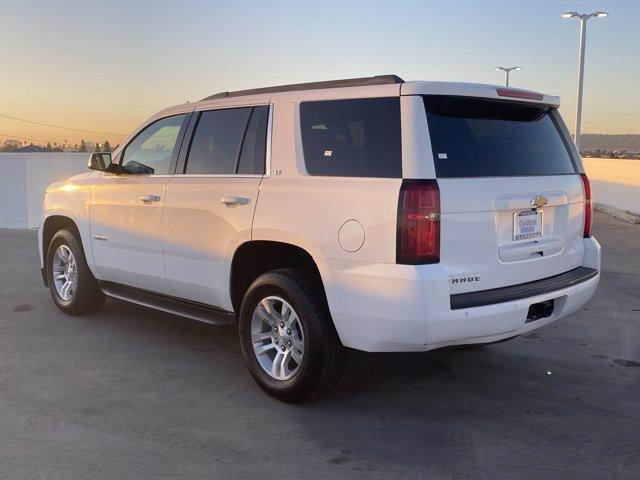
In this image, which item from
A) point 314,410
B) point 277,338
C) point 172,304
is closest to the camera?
point 314,410

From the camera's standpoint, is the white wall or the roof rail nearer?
the roof rail

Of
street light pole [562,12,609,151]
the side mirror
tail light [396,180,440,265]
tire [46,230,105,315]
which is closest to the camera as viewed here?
tail light [396,180,440,265]

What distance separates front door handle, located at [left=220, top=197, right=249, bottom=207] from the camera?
4.48m

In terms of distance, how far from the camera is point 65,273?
22.0 feet

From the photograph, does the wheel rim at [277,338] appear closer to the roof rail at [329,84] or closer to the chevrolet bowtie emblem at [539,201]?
the roof rail at [329,84]

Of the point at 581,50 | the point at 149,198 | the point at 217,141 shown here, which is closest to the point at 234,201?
the point at 217,141

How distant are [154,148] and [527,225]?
3186 mm

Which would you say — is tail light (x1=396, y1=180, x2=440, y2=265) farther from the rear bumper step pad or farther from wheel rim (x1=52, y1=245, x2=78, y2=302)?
wheel rim (x1=52, y1=245, x2=78, y2=302)

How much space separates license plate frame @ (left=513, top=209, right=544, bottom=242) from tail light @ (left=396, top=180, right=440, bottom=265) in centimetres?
64

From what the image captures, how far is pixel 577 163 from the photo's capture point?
4.70 metres

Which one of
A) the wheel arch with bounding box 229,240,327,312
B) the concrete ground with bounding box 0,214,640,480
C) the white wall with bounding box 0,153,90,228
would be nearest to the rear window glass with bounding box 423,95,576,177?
the wheel arch with bounding box 229,240,327,312

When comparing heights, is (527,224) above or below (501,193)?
below

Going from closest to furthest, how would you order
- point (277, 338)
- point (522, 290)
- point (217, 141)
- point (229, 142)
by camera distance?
point (522, 290), point (277, 338), point (229, 142), point (217, 141)

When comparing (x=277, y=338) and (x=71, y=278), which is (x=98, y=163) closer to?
(x=71, y=278)
